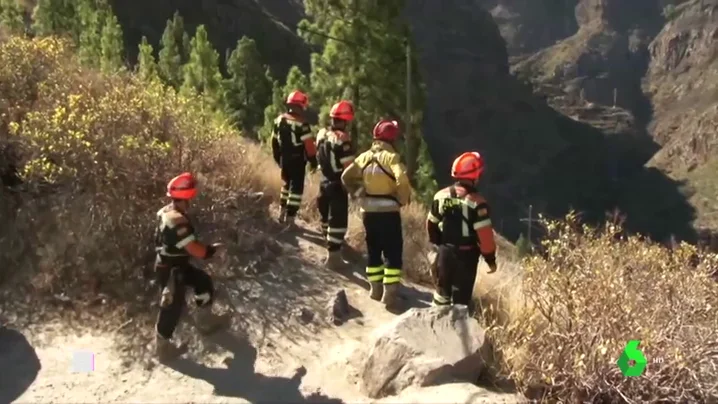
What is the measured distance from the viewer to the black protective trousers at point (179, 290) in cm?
670

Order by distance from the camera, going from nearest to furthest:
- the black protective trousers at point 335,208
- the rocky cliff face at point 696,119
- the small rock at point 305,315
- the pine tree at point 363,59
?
the small rock at point 305,315 → the black protective trousers at point 335,208 → the pine tree at point 363,59 → the rocky cliff face at point 696,119

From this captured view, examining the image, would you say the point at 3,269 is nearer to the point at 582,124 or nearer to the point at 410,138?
the point at 410,138

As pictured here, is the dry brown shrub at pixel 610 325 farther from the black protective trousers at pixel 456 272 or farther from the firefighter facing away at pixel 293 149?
the firefighter facing away at pixel 293 149

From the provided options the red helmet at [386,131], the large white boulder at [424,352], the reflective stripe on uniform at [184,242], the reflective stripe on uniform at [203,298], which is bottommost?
the large white boulder at [424,352]

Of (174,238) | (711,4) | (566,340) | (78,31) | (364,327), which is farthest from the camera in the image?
(711,4)

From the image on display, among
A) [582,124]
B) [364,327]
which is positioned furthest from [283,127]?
[582,124]

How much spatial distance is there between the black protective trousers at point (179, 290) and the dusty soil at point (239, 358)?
0.37 metres

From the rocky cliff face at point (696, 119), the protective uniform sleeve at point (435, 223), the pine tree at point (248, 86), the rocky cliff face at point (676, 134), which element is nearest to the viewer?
the protective uniform sleeve at point (435, 223)

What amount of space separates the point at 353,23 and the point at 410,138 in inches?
120

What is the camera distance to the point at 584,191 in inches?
5281

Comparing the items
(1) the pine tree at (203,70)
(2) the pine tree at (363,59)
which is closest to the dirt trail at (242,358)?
(2) the pine tree at (363,59)

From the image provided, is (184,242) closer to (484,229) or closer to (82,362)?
(82,362)

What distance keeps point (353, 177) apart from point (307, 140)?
1.30m

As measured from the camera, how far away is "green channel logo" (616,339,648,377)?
17.5 feet
